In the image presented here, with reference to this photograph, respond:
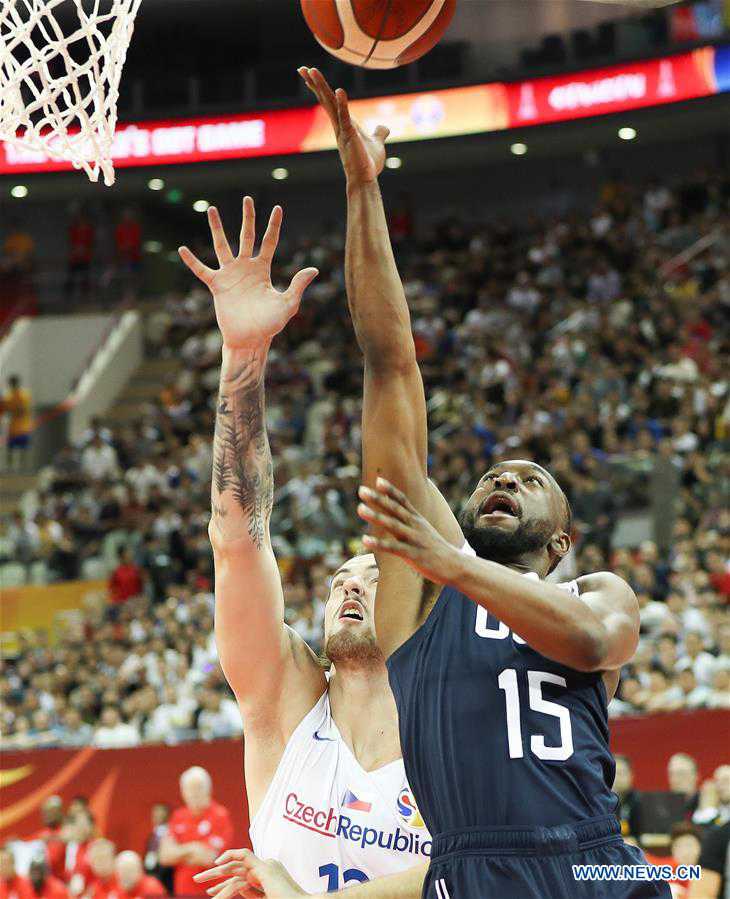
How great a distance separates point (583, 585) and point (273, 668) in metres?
1.14

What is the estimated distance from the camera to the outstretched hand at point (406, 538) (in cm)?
248

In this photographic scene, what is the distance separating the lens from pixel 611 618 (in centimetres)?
276


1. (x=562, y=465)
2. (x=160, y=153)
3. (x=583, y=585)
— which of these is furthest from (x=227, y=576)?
(x=160, y=153)

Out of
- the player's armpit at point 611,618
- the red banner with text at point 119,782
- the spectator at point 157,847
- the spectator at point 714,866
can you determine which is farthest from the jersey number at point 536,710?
the spectator at point 157,847

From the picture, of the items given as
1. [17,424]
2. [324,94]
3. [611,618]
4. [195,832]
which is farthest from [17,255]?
[611,618]

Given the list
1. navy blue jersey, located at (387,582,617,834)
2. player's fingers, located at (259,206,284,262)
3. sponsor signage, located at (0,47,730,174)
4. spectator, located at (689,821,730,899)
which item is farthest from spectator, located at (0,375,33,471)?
navy blue jersey, located at (387,582,617,834)

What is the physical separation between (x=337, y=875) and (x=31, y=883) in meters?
6.08

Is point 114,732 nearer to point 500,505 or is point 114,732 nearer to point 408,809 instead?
point 408,809

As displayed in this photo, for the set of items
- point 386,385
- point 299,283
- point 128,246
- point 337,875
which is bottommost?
point 337,875

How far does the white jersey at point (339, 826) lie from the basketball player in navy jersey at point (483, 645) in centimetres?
79

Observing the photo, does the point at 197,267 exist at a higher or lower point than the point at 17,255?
lower

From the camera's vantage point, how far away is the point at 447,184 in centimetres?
2227

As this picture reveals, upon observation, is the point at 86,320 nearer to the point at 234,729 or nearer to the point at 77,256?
the point at 77,256

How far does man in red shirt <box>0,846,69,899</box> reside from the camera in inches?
351
